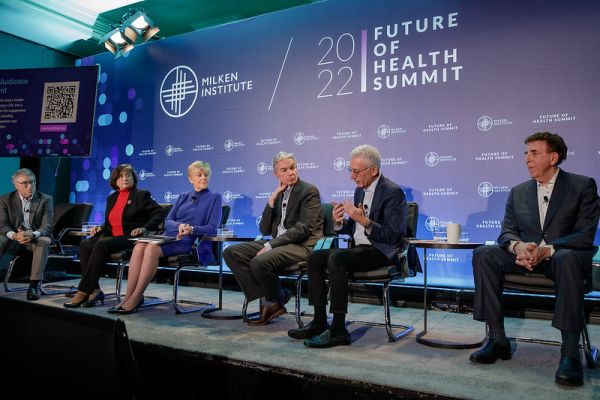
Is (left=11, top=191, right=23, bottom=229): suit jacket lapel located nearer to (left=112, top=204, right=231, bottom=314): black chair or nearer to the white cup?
(left=112, top=204, right=231, bottom=314): black chair

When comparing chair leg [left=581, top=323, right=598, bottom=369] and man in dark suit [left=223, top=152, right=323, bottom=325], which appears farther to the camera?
man in dark suit [left=223, top=152, right=323, bottom=325]

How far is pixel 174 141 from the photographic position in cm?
620

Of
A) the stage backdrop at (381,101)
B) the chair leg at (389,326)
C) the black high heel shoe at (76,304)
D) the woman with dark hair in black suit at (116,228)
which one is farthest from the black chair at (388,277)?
the black high heel shoe at (76,304)

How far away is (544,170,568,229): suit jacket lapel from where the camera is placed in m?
2.79

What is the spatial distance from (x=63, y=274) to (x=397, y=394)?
222 inches

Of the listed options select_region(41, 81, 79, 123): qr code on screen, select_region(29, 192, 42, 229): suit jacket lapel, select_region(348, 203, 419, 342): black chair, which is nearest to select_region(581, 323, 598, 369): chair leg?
select_region(348, 203, 419, 342): black chair

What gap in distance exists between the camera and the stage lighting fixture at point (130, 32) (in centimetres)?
588

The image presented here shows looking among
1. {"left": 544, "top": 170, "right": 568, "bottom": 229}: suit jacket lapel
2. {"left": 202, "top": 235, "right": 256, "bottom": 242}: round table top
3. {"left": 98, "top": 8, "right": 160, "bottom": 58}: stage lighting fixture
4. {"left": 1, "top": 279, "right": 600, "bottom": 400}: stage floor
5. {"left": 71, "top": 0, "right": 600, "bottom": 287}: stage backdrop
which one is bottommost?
{"left": 1, "top": 279, "right": 600, "bottom": 400}: stage floor

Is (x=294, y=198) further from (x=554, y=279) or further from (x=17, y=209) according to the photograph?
(x=17, y=209)

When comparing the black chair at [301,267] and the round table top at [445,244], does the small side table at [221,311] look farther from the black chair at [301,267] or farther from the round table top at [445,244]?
the round table top at [445,244]

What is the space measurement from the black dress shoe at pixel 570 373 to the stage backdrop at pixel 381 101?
6.39 ft

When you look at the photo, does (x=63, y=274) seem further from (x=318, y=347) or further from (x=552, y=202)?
(x=552, y=202)

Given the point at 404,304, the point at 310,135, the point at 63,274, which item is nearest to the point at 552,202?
the point at 404,304

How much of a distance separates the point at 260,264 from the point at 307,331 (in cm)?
57
